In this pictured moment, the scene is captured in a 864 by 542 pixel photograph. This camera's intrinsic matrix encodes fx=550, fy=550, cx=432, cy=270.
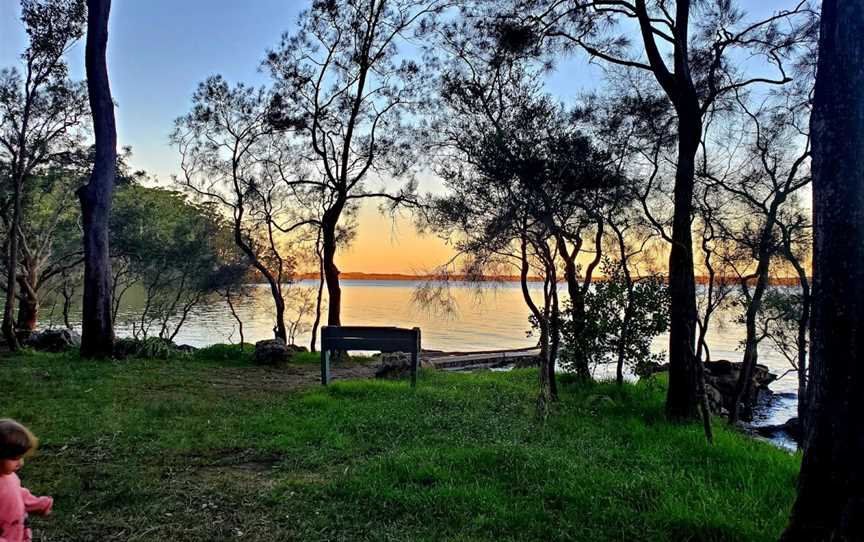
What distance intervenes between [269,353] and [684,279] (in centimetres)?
960

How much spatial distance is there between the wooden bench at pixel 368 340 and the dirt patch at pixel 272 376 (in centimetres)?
102

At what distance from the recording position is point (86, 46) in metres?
12.0

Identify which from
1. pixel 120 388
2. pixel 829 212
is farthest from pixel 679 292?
pixel 120 388

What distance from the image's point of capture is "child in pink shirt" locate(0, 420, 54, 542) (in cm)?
257

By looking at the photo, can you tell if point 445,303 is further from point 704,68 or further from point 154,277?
point 154,277

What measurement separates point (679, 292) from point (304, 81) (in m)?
13.2

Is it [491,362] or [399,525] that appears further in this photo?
[491,362]

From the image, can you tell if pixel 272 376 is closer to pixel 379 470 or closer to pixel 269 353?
pixel 269 353

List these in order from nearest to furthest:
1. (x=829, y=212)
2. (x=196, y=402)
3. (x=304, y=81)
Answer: (x=829, y=212) → (x=196, y=402) → (x=304, y=81)

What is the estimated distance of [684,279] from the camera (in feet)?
25.8

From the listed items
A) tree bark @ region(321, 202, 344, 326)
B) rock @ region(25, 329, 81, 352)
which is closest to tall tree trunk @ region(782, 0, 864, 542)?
tree bark @ region(321, 202, 344, 326)

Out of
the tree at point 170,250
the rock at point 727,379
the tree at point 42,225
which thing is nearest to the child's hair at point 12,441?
the tree at point 42,225

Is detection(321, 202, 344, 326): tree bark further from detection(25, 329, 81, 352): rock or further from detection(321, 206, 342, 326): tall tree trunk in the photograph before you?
detection(25, 329, 81, 352): rock

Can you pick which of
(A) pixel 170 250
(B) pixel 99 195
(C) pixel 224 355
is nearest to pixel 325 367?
(C) pixel 224 355
